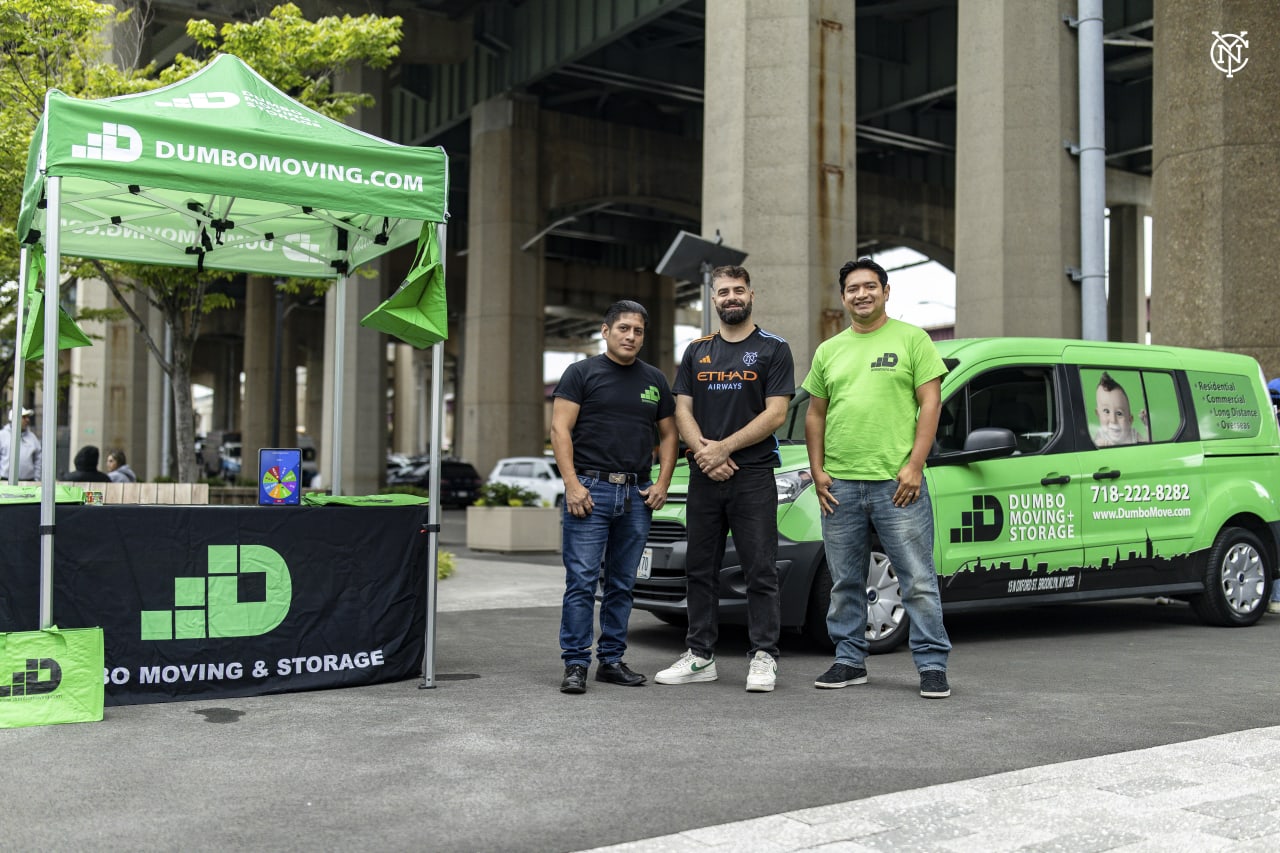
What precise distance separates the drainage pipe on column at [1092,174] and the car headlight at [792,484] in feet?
18.2

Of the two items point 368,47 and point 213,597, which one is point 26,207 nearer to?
point 213,597

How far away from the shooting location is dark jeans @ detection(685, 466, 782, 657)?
6395 millimetres

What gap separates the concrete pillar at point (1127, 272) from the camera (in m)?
43.5

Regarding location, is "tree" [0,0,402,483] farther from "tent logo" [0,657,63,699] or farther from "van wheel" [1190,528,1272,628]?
"van wheel" [1190,528,1272,628]

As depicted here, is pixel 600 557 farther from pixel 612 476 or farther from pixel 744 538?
pixel 744 538

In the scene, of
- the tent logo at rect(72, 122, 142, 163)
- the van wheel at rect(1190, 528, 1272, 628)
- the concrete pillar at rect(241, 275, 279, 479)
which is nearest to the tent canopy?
the tent logo at rect(72, 122, 142, 163)

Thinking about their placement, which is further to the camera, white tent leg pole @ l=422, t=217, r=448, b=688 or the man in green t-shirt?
white tent leg pole @ l=422, t=217, r=448, b=688

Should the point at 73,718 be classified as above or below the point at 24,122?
below

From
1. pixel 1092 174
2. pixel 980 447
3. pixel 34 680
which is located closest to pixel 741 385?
pixel 980 447

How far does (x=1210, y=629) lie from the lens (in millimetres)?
9227

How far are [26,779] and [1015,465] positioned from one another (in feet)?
19.9

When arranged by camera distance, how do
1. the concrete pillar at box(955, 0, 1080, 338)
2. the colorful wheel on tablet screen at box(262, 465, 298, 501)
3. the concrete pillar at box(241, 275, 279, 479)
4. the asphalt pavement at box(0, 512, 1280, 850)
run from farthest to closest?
the concrete pillar at box(241, 275, 279, 479) → the concrete pillar at box(955, 0, 1080, 338) → the colorful wheel on tablet screen at box(262, 465, 298, 501) → the asphalt pavement at box(0, 512, 1280, 850)

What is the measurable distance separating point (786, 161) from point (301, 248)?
25.5 feet

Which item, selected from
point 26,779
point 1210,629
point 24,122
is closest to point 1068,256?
point 1210,629
